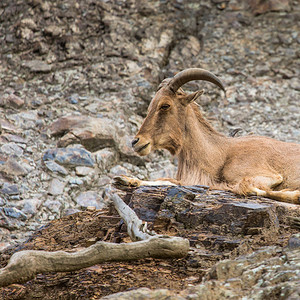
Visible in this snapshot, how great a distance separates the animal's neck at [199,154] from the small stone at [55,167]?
9.84 feet

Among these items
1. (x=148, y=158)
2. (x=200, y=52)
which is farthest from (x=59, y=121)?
(x=200, y=52)

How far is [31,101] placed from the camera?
1199cm

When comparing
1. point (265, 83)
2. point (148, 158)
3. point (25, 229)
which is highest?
point (265, 83)

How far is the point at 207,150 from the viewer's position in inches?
331

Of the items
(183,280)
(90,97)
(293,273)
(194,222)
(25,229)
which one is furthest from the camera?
(90,97)

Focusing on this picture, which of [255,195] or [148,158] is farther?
[148,158]

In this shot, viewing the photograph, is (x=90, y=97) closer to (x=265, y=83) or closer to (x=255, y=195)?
(x=265, y=83)

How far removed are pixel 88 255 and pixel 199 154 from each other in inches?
152

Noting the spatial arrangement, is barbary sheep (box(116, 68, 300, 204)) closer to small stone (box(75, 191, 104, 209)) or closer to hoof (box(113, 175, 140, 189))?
hoof (box(113, 175, 140, 189))

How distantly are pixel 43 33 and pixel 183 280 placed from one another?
10.2 metres

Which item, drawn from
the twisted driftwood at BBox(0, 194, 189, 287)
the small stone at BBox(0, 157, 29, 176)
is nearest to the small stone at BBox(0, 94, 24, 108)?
the small stone at BBox(0, 157, 29, 176)

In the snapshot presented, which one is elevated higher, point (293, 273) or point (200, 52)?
point (200, 52)

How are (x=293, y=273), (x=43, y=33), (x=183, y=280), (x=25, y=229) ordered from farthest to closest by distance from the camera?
1. (x=43, y=33)
2. (x=25, y=229)
3. (x=183, y=280)
4. (x=293, y=273)

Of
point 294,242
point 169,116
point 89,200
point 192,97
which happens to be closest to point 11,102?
point 89,200
